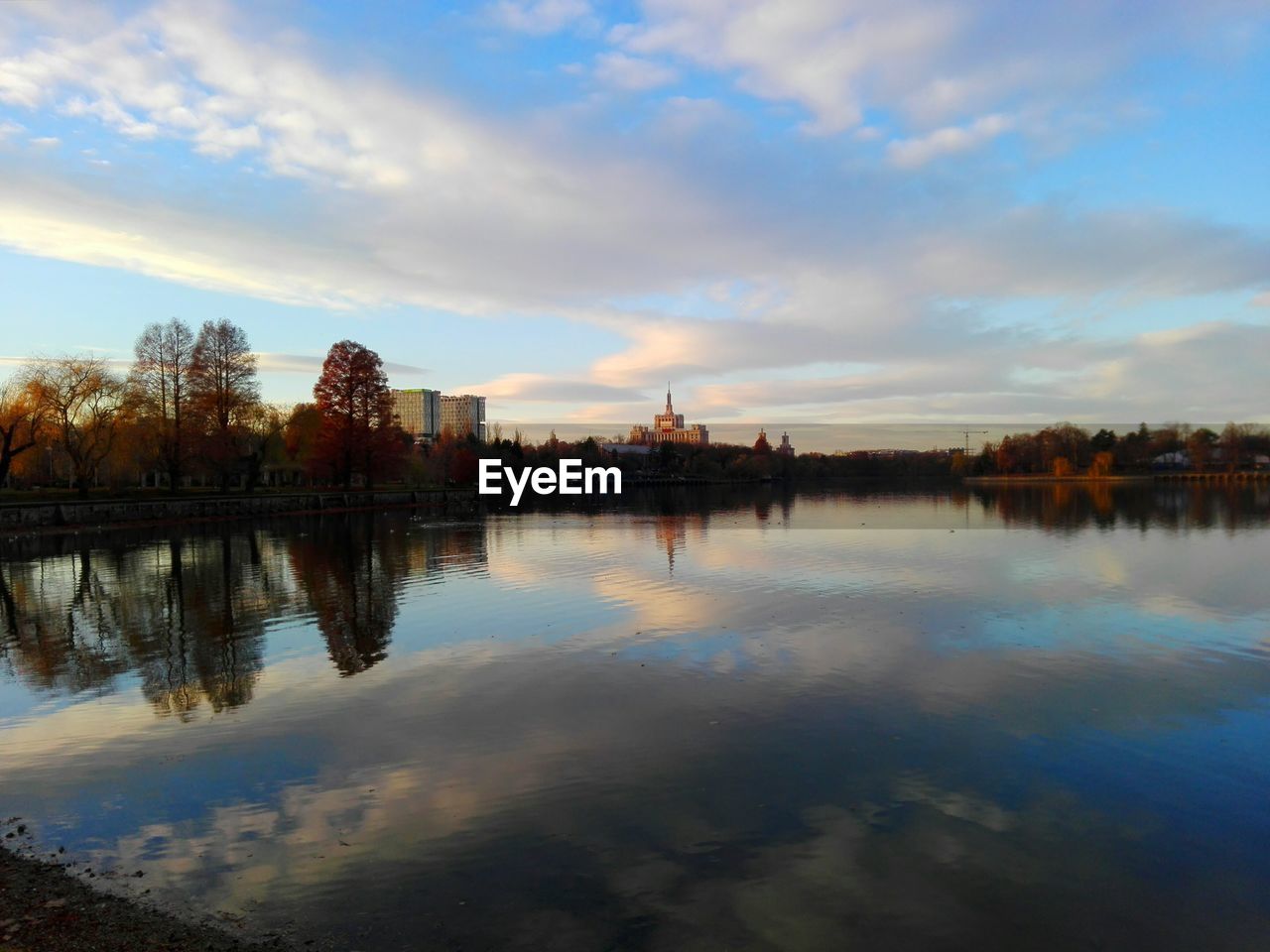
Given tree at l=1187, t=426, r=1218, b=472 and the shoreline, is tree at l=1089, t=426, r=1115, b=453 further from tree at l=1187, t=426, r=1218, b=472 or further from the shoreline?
the shoreline

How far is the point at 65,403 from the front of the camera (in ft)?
181

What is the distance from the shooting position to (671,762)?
9.70 m

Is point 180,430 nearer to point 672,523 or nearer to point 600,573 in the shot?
point 672,523

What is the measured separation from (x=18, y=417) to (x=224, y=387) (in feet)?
46.3

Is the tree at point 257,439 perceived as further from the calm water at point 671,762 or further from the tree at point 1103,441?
the tree at point 1103,441

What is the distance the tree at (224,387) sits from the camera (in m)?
62.0

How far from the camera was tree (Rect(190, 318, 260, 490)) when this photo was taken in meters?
62.0

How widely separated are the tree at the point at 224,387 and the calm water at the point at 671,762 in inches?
1680

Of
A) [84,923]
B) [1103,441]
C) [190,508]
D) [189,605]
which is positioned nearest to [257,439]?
[190,508]

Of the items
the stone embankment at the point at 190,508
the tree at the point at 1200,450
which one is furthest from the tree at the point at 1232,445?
the stone embankment at the point at 190,508

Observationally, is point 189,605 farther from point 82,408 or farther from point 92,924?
point 82,408

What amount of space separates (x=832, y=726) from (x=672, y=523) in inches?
1648

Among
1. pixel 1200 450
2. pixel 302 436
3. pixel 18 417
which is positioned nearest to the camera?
pixel 18 417

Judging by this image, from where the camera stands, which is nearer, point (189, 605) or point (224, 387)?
point (189, 605)
